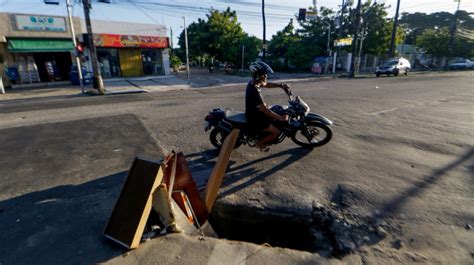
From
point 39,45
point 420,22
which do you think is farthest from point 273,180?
point 420,22

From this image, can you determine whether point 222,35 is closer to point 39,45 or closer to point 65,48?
point 65,48

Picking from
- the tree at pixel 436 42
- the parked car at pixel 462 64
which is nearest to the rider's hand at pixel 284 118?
the tree at pixel 436 42

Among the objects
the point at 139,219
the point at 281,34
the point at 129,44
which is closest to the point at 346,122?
the point at 139,219

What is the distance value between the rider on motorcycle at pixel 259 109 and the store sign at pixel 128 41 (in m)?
20.0

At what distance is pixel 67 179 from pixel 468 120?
10.6 meters

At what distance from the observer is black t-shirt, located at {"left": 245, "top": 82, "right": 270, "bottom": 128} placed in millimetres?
4281

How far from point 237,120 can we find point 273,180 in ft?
4.54

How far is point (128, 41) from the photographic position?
21.1 m

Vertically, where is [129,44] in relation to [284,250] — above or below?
above

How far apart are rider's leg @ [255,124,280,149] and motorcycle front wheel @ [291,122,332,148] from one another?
49 centimetres

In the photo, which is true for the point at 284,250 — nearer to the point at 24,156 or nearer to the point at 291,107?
the point at 291,107

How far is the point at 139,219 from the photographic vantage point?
247 centimetres

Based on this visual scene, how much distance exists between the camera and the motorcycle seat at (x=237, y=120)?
4.63 metres

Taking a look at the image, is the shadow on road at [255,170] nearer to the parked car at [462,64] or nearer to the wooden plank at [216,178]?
the wooden plank at [216,178]
